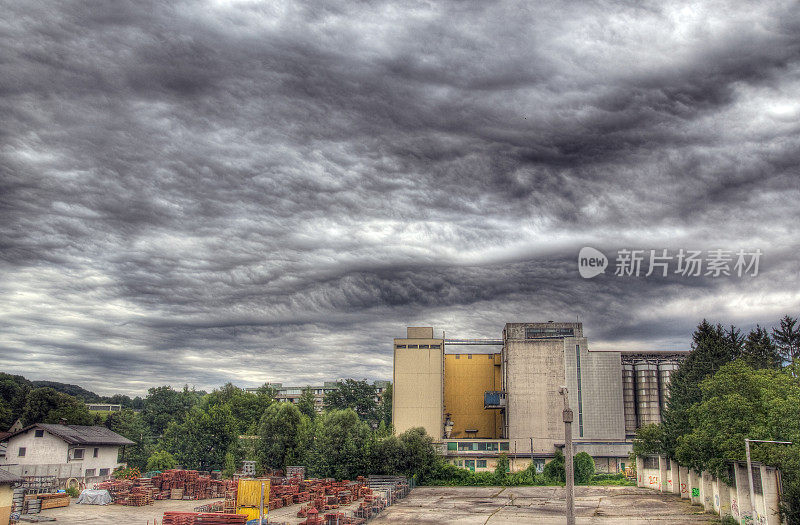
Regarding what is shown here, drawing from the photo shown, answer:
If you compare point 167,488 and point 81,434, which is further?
point 81,434

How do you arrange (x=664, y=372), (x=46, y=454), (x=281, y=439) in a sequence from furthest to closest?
(x=664, y=372) → (x=281, y=439) → (x=46, y=454)

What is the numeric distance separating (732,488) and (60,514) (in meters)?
48.5

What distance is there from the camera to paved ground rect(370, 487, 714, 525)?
43.0 m

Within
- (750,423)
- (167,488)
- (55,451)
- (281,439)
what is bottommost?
(167,488)

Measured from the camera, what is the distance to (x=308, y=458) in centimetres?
6638

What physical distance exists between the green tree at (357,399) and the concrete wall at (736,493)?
84677mm

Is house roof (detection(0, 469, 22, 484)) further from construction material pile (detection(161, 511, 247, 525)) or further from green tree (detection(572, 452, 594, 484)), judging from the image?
green tree (detection(572, 452, 594, 484))

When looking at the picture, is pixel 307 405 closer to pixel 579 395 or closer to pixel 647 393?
pixel 579 395

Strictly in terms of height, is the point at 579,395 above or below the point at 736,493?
above

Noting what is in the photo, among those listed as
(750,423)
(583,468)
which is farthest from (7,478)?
(583,468)

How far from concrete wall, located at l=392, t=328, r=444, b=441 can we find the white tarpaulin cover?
54414mm

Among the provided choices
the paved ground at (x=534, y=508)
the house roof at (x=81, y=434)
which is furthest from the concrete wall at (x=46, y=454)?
the paved ground at (x=534, y=508)

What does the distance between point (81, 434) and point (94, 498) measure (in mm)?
13789

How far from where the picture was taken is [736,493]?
39.3m
